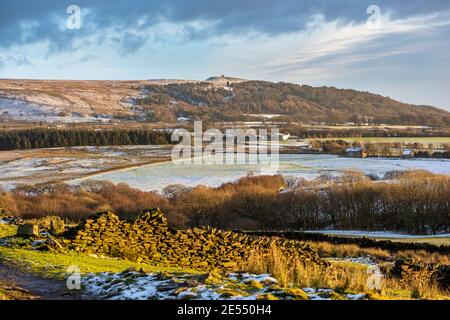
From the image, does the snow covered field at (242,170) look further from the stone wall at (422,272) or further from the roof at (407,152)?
the stone wall at (422,272)

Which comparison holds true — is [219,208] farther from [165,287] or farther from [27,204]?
[165,287]

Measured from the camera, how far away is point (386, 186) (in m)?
60.8

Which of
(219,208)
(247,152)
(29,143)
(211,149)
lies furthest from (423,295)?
(29,143)

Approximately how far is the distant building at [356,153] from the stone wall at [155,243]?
320 feet

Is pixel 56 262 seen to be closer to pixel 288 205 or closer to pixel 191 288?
pixel 191 288

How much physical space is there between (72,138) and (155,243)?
12261 centimetres

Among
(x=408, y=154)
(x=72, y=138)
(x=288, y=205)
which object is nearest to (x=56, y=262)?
(x=288, y=205)

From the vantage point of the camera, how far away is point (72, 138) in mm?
132750

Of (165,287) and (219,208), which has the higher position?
(165,287)

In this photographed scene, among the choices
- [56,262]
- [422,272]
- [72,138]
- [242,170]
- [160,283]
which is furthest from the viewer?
[72,138]

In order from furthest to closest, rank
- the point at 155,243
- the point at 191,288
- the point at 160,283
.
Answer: the point at 155,243 → the point at 160,283 → the point at 191,288

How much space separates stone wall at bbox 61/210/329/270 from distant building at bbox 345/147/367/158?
320ft

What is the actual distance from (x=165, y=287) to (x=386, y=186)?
5538 cm
